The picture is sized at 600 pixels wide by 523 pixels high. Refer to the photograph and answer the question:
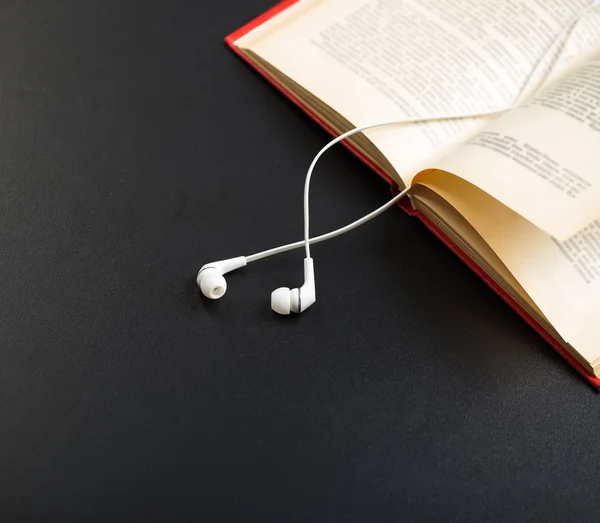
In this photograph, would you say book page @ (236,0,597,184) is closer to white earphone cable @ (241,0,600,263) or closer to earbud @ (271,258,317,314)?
white earphone cable @ (241,0,600,263)

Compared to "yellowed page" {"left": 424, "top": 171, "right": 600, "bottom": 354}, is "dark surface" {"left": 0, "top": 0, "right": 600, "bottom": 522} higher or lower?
lower

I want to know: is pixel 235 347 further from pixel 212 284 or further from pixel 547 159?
pixel 547 159

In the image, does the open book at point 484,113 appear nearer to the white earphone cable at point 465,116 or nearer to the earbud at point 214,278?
the white earphone cable at point 465,116

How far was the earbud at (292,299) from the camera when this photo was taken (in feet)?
1.73

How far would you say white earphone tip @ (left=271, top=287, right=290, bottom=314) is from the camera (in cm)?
53

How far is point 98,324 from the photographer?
0.53 metres

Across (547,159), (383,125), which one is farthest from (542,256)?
(383,125)

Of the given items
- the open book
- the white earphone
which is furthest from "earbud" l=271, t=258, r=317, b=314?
the open book

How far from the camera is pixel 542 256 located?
1.77 ft

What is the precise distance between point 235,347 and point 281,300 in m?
0.05

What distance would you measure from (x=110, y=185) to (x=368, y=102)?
0.79 feet

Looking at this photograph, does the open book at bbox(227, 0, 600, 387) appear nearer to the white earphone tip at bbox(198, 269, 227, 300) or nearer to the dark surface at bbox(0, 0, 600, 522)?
the dark surface at bbox(0, 0, 600, 522)

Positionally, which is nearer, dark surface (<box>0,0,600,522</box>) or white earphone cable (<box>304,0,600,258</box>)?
dark surface (<box>0,0,600,522</box>)

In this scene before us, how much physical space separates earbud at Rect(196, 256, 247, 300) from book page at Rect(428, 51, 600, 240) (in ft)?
0.62
